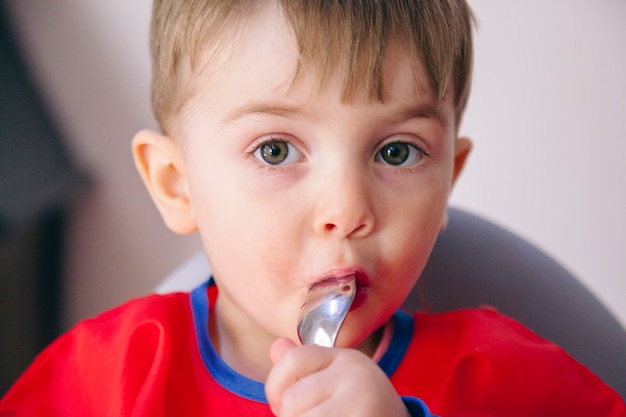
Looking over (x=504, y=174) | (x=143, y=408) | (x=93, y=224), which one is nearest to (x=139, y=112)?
(x=93, y=224)

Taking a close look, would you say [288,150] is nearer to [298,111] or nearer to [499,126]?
[298,111]

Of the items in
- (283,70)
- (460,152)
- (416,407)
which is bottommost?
(416,407)

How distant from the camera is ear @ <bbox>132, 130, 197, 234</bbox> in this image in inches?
28.3

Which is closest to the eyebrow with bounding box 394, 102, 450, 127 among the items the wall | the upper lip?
the upper lip

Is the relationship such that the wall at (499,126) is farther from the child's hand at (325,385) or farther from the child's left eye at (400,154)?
the child's hand at (325,385)

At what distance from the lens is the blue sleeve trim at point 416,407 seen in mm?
530

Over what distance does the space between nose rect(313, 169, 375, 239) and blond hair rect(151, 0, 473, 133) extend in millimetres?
62

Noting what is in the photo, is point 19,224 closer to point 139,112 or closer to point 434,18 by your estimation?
point 139,112

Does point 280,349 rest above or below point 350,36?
below

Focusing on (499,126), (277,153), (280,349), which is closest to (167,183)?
(277,153)

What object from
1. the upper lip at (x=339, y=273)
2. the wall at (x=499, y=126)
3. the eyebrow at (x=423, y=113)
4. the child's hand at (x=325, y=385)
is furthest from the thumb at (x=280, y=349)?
the wall at (x=499, y=126)

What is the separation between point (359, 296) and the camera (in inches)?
24.3

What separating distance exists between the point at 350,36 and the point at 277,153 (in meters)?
0.10

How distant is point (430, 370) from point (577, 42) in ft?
2.21
